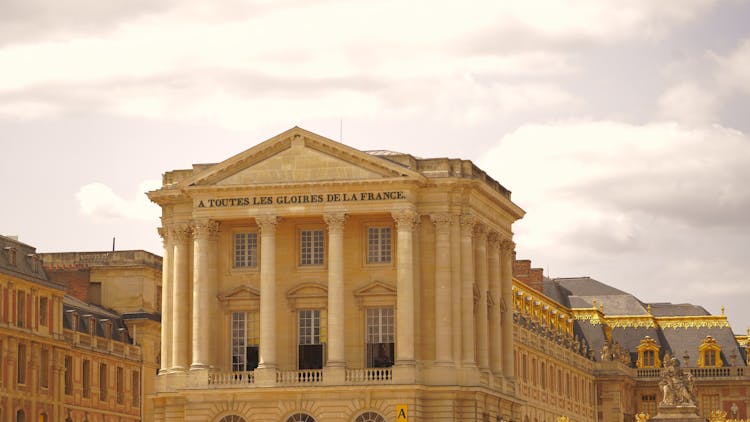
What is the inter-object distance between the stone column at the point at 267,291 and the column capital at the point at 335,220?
294cm

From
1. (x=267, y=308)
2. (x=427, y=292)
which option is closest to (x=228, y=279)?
(x=267, y=308)

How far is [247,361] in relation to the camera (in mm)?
110250

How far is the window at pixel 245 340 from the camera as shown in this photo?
110m

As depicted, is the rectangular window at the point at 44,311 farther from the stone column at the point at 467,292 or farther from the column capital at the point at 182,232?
the stone column at the point at 467,292

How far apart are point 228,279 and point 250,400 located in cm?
768

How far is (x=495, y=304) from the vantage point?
114875mm

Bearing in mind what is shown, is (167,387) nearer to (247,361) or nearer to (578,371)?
(247,361)

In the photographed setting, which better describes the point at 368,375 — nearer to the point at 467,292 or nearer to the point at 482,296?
the point at 467,292

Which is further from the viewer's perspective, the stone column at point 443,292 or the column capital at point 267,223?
the column capital at point 267,223

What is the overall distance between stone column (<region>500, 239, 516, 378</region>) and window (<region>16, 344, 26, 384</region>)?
31.1m

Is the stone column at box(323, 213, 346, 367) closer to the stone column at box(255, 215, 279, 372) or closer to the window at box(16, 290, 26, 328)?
the stone column at box(255, 215, 279, 372)

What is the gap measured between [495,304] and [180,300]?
59.4 ft

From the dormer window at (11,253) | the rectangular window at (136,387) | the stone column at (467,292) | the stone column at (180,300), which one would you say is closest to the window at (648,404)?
the rectangular window at (136,387)

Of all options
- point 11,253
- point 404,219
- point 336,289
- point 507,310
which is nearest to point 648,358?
point 507,310
